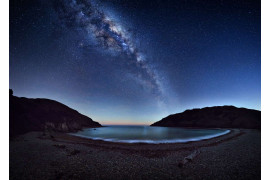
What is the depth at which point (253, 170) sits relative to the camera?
5902mm

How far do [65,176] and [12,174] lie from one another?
8.60ft

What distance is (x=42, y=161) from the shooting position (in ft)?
23.6

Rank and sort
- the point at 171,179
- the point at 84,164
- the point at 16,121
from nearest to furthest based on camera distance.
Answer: the point at 171,179
the point at 84,164
the point at 16,121
